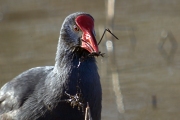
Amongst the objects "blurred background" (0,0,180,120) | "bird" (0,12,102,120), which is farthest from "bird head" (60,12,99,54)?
"blurred background" (0,0,180,120)

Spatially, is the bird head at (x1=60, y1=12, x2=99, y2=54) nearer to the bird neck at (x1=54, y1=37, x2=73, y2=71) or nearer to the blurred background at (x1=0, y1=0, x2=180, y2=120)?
the bird neck at (x1=54, y1=37, x2=73, y2=71)

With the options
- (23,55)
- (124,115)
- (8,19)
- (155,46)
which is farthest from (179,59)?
(8,19)

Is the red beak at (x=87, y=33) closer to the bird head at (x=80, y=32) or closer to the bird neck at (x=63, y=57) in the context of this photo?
the bird head at (x=80, y=32)

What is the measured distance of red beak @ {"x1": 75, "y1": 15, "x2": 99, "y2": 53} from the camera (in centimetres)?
531

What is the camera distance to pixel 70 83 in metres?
5.59

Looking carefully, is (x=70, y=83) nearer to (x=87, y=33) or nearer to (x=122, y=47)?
(x=87, y=33)

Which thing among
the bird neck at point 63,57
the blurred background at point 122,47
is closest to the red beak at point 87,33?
the bird neck at point 63,57

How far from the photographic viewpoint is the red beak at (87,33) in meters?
5.31

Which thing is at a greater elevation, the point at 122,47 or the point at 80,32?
the point at 122,47

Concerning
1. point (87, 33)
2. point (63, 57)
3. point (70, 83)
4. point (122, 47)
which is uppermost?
point (122, 47)

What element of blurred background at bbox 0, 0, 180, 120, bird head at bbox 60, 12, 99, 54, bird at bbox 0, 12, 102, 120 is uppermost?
blurred background at bbox 0, 0, 180, 120

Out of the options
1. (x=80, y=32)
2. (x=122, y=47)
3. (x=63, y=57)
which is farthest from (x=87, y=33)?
(x=122, y=47)

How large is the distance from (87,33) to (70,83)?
1.46 ft

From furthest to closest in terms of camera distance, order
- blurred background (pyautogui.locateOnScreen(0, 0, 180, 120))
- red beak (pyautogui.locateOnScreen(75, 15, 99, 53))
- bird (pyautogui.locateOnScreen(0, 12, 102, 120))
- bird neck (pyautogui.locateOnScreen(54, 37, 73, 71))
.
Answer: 1. blurred background (pyautogui.locateOnScreen(0, 0, 180, 120))
2. bird neck (pyautogui.locateOnScreen(54, 37, 73, 71))
3. bird (pyautogui.locateOnScreen(0, 12, 102, 120))
4. red beak (pyautogui.locateOnScreen(75, 15, 99, 53))
